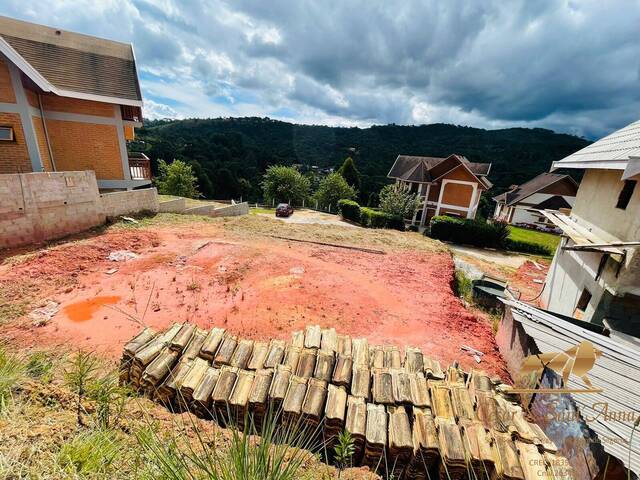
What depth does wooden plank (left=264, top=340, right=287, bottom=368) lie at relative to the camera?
379 centimetres

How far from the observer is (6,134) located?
11180 mm

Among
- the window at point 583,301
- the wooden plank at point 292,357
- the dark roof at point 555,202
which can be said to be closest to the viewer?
the wooden plank at point 292,357

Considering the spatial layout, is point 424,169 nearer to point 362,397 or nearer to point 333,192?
point 333,192

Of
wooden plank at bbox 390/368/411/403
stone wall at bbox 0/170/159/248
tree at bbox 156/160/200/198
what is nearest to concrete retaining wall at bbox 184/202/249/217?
stone wall at bbox 0/170/159/248

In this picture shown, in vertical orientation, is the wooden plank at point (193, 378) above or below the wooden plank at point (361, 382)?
below

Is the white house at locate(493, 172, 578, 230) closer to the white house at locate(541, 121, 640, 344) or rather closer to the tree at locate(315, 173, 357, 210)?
the tree at locate(315, 173, 357, 210)

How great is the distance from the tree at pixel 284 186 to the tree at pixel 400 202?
1476cm

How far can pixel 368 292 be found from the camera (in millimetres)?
9414

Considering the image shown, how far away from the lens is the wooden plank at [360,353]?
4.07 m

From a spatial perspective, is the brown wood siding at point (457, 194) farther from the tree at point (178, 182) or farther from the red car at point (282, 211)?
the tree at point (178, 182)

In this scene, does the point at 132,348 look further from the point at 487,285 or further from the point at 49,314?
the point at 487,285

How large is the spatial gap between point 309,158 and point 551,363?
91580 millimetres

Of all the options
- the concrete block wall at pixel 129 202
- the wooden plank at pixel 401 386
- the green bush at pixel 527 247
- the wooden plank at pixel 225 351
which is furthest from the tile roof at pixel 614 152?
the concrete block wall at pixel 129 202

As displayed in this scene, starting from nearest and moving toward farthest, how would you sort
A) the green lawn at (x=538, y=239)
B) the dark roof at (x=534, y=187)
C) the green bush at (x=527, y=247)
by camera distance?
the green bush at (x=527, y=247) < the green lawn at (x=538, y=239) < the dark roof at (x=534, y=187)
